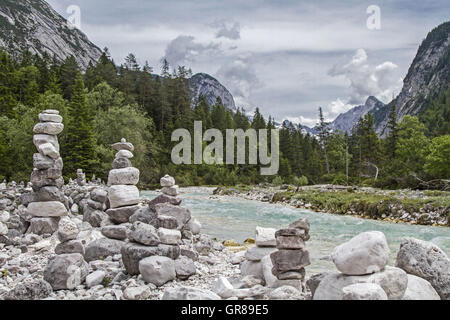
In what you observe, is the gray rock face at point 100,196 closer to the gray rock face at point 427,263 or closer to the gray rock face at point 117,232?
the gray rock face at point 117,232

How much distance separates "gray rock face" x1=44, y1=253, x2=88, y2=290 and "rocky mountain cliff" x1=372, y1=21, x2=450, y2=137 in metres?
149

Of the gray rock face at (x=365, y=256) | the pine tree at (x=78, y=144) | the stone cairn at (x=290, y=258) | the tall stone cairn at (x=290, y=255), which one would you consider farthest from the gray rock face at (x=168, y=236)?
the pine tree at (x=78, y=144)

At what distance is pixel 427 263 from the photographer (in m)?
7.16

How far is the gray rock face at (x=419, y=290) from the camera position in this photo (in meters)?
6.46

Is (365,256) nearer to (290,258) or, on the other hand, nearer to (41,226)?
(290,258)

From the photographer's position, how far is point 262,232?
1021cm

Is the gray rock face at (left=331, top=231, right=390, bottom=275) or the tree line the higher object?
the tree line

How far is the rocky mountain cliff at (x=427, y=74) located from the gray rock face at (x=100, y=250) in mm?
146570

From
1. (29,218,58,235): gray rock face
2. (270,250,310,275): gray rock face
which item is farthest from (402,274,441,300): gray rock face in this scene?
(29,218,58,235): gray rock face

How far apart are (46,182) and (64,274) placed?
26.1ft

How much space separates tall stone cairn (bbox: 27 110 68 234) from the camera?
14546 mm

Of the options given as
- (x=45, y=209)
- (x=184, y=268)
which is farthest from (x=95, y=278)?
(x=45, y=209)

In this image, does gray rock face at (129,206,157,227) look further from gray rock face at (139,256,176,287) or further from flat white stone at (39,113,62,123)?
flat white stone at (39,113,62,123)
